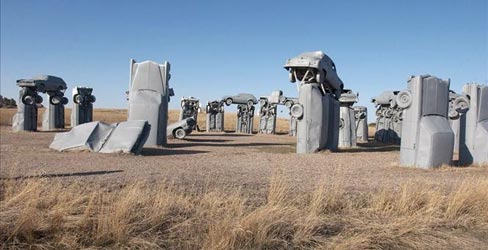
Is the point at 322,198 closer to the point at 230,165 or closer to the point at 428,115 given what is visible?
the point at 230,165

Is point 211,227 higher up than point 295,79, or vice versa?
point 295,79

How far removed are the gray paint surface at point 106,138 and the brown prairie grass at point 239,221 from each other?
9.99 meters

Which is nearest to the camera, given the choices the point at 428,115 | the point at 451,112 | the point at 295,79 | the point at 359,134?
the point at 428,115

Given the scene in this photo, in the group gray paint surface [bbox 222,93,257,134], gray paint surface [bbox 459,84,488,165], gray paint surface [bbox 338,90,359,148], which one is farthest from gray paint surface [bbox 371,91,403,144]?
gray paint surface [bbox 459,84,488,165]

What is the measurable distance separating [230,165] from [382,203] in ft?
24.5

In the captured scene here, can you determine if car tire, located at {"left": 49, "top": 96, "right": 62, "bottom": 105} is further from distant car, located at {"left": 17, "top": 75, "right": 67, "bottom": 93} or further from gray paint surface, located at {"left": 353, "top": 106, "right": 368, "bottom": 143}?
gray paint surface, located at {"left": 353, "top": 106, "right": 368, "bottom": 143}

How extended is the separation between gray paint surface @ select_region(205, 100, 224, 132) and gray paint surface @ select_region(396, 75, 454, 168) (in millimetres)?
30354

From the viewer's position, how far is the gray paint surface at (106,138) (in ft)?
56.9

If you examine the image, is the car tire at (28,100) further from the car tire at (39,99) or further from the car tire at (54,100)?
the car tire at (54,100)

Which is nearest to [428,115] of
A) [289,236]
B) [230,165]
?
[230,165]

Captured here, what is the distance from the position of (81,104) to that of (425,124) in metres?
29.9

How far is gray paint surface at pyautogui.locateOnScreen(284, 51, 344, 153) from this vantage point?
2059cm

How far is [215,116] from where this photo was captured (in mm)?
45219

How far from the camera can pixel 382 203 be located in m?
7.35
